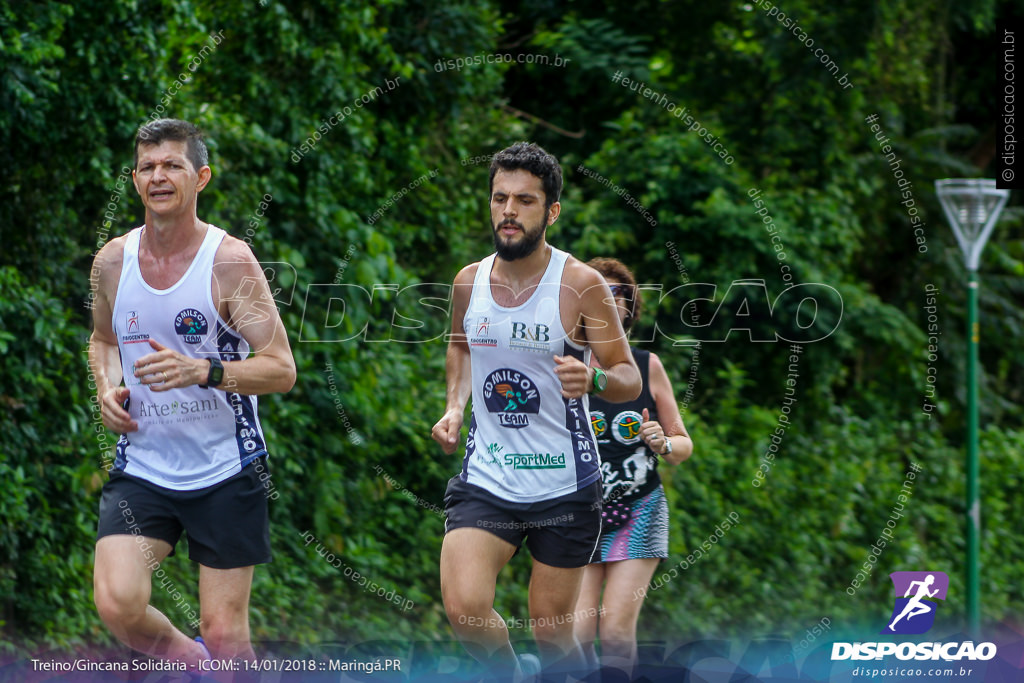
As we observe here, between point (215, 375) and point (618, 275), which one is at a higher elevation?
point (618, 275)

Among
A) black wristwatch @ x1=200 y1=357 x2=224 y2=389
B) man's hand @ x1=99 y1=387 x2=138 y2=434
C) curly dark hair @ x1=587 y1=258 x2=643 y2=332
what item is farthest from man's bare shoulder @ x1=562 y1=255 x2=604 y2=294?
man's hand @ x1=99 y1=387 x2=138 y2=434

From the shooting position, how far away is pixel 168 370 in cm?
351

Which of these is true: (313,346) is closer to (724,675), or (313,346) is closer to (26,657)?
(26,657)

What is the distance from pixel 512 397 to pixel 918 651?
2229mm

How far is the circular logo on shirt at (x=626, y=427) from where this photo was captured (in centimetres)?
502

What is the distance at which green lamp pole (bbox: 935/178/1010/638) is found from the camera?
8891 millimetres

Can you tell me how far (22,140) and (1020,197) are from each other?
40.2 feet

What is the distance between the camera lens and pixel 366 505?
710 centimetres

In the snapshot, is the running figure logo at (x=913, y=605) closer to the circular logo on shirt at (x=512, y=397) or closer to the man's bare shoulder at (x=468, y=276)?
the circular logo on shirt at (x=512, y=397)

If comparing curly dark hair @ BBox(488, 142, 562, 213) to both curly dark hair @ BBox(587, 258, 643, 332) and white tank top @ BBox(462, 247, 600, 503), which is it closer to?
white tank top @ BBox(462, 247, 600, 503)

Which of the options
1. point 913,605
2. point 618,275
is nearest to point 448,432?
point 618,275

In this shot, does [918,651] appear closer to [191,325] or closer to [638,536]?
[638,536]

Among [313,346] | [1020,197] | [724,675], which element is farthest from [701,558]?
[1020,197]

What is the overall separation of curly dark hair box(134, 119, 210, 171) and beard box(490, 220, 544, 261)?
107cm
